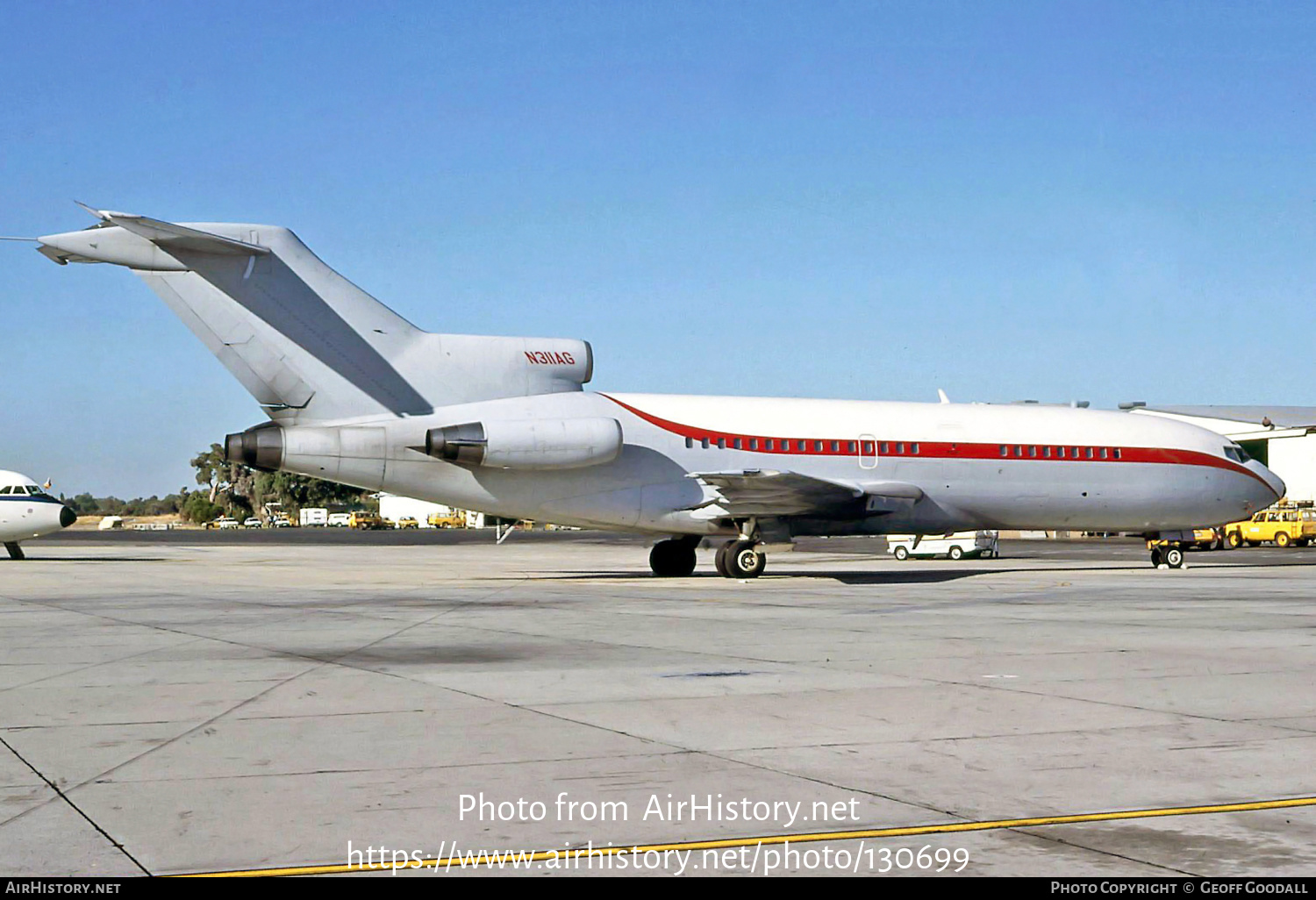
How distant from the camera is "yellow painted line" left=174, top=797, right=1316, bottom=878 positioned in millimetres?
4598

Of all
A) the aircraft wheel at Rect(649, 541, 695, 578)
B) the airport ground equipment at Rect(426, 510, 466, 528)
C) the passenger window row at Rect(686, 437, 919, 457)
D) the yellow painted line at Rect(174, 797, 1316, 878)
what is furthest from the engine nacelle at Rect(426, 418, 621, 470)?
the airport ground equipment at Rect(426, 510, 466, 528)

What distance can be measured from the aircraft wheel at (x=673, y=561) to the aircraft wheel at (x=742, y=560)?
2.16 meters

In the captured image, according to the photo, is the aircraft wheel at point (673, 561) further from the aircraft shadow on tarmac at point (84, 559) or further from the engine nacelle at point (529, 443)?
the aircraft shadow on tarmac at point (84, 559)

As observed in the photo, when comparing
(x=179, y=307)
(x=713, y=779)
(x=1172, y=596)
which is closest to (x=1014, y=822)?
(x=713, y=779)

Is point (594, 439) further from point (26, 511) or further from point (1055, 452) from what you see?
point (26, 511)

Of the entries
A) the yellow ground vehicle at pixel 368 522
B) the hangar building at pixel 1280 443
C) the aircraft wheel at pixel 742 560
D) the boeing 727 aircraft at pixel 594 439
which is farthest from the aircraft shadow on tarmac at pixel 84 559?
the yellow ground vehicle at pixel 368 522

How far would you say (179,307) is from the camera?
71.5 feet

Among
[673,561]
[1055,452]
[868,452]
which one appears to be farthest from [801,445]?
[1055,452]

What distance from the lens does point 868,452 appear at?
26.8 m

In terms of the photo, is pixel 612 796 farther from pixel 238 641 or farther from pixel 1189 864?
pixel 238 641

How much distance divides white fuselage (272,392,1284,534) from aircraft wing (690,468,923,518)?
0.17 metres

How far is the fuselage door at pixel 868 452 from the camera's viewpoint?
87.6 feet

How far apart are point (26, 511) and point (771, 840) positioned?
35.0m

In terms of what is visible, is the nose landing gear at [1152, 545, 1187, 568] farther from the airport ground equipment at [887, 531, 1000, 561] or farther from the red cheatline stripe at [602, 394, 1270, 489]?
the airport ground equipment at [887, 531, 1000, 561]
